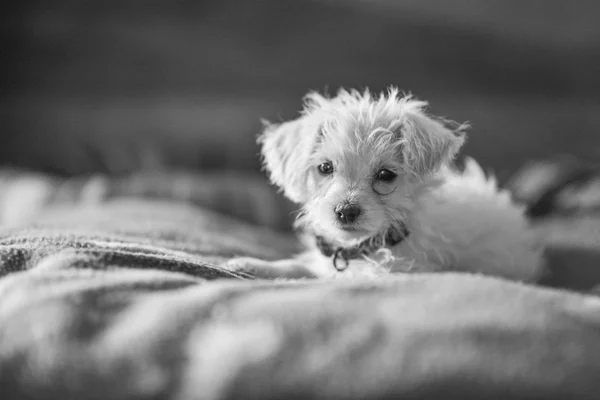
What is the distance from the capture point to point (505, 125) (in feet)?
11.2

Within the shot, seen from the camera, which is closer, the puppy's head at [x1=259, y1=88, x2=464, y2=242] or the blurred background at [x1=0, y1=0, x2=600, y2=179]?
the puppy's head at [x1=259, y1=88, x2=464, y2=242]

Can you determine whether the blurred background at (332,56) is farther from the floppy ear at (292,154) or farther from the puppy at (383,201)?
the puppy at (383,201)

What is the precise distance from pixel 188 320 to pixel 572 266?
1416 millimetres

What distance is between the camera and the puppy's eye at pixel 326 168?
152 centimetres

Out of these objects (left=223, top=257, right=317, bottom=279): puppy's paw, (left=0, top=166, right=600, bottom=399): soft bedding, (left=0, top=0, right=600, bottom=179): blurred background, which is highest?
(left=0, top=0, right=600, bottom=179): blurred background

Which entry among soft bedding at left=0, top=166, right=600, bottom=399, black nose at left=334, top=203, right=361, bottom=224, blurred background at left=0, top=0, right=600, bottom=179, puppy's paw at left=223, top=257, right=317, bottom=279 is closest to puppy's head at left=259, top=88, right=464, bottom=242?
black nose at left=334, top=203, right=361, bottom=224

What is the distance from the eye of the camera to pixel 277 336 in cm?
80

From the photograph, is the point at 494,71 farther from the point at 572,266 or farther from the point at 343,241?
the point at 343,241

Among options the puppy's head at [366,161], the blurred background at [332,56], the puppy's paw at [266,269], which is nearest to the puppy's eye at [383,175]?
the puppy's head at [366,161]

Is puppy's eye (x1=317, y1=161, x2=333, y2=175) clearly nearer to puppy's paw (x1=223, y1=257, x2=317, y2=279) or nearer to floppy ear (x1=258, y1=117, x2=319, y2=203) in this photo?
Result: floppy ear (x1=258, y1=117, x2=319, y2=203)

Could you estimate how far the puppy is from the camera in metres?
1.43

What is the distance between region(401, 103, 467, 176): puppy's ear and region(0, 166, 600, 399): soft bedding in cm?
48

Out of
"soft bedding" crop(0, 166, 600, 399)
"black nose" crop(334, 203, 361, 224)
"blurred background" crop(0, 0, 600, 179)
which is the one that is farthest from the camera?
"blurred background" crop(0, 0, 600, 179)

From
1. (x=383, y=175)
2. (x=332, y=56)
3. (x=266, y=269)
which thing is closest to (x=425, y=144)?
(x=383, y=175)
